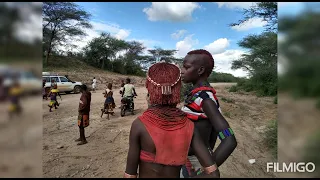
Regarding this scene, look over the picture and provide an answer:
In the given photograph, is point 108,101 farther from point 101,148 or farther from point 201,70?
point 201,70

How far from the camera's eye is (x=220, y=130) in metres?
0.88

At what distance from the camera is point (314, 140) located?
1.92 m

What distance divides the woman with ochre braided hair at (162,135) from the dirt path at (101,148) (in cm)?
199

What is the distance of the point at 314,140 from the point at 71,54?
20.5 feet

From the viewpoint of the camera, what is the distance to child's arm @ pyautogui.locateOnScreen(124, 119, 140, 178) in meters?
0.79

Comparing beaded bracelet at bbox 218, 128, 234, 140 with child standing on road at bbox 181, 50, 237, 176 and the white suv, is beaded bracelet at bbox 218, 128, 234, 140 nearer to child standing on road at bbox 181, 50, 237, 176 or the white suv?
child standing on road at bbox 181, 50, 237, 176

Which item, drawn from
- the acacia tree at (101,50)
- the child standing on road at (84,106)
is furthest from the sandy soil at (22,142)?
the acacia tree at (101,50)

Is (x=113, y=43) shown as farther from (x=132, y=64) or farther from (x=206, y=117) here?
(x=206, y=117)

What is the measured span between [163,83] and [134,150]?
232 mm

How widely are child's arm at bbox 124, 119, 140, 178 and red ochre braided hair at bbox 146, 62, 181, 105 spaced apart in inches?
4.0

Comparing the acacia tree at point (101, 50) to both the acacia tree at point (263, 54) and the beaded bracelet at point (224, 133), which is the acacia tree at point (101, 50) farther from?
the beaded bracelet at point (224, 133)

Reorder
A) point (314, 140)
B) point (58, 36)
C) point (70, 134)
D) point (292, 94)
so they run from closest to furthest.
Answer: point (292, 94) → point (314, 140) → point (70, 134) → point (58, 36)

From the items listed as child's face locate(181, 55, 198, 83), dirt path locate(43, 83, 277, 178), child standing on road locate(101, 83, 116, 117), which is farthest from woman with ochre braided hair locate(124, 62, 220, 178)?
child standing on road locate(101, 83, 116, 117)

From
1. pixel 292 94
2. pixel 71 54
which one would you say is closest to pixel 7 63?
pixel 292 94
